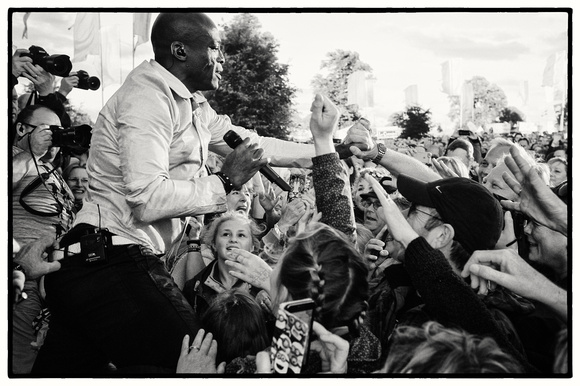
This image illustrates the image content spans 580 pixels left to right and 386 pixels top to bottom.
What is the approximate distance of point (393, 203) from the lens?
3898mm

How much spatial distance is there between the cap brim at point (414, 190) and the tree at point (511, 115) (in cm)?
66

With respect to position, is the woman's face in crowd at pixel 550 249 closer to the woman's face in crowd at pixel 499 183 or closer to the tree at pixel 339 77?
the woman's face in crowd at pixel 499 183

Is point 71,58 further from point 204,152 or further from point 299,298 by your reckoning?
point 299,298

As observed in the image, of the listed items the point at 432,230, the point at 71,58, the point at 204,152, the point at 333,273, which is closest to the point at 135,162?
the point at 204,152

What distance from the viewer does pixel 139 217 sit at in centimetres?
372

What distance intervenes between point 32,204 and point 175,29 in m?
1.20

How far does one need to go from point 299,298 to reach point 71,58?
5.73 feet

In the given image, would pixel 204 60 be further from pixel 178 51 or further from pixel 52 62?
pixel 52 62

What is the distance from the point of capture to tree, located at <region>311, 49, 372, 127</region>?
408cm

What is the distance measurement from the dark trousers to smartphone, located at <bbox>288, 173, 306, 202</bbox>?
79cm

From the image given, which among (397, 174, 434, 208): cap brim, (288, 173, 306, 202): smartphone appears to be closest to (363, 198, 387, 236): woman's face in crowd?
(397, 174, 434, 208): cap brim

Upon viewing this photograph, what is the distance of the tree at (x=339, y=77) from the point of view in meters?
4.08

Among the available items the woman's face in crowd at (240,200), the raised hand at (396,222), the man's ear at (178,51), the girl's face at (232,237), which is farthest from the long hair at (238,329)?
the man's ear at (178,51)

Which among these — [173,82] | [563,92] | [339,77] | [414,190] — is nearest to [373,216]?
[414,190]
